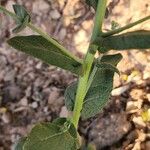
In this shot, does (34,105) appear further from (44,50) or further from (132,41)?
(132,41)

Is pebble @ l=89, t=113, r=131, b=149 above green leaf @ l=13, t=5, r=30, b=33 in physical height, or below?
below

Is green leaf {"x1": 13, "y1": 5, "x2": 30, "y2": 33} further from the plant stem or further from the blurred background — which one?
the blurred background

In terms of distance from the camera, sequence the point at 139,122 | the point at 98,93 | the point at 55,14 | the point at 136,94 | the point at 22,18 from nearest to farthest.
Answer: the point at 22,18
the point at 98,93
the point at 139,122
the point at 136,94
the point at 55,14

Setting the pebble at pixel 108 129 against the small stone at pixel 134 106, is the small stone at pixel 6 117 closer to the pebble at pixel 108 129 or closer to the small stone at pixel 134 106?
the pebble at pixel 108 129

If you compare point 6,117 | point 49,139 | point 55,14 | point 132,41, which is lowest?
point 6,117

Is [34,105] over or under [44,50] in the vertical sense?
under

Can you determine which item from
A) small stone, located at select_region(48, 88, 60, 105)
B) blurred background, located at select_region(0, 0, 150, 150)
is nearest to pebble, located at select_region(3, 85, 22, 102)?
blurred background, located at select_region(0, 0, 150, 150)

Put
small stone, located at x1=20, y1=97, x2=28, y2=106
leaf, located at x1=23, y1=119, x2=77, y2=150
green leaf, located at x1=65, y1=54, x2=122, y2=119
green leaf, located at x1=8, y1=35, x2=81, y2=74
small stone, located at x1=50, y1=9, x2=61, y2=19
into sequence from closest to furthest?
green leaf, located at x1=8, y1=35, x2=81, y2=74 < leaf, located at x1=23, y1=119, x2=77, y2=150 < green leaf, located at x1=65, y1=54, x2=122, y2=119 < small stone, located at x1=20, y1=97, x2=28, y2=106 < small stone, located at x1=50, y1=9, x2=61, y2=19

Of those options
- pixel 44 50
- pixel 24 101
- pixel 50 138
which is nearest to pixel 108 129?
pixel 24 101
